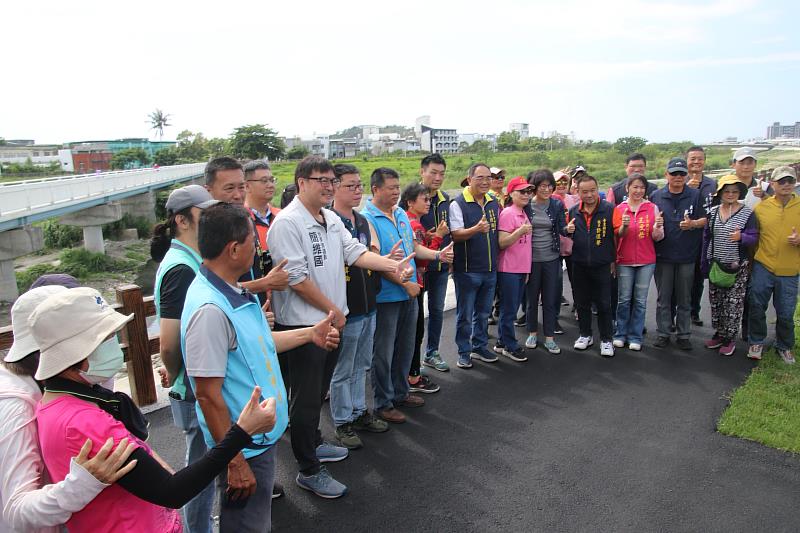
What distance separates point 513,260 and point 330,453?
2.77 meters

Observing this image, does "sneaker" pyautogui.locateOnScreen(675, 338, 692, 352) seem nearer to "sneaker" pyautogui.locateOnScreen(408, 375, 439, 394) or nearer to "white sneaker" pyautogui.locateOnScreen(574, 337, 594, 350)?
"white sneaker" pyautogui.locateOnScreen(574, 337, 594, 350)

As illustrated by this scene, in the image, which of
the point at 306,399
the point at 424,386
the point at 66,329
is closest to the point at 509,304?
the point at 424,386

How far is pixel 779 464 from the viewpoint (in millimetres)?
3455

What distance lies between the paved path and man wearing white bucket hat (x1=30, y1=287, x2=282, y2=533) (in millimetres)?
1502

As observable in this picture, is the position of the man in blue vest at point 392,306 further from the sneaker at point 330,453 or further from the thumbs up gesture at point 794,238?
the thumbs up gesture at point 794,238

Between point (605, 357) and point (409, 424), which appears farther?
point (605, 357)

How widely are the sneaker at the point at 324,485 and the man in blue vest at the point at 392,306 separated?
0.96 metres

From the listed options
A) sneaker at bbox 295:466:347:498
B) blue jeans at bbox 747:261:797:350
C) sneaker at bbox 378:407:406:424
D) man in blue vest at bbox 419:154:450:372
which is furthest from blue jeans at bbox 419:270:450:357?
blue jeans at bbox 747:261:797:350

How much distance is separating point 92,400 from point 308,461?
1780mm

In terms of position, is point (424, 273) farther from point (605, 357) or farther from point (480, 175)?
point (605, 357)

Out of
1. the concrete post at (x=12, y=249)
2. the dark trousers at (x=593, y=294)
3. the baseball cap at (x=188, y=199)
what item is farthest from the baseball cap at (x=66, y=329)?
the concrete post at (x=12, y=249)

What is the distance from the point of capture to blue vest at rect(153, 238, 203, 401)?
2.38m

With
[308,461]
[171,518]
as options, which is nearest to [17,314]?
[171,518]

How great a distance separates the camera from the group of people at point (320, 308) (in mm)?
1548
